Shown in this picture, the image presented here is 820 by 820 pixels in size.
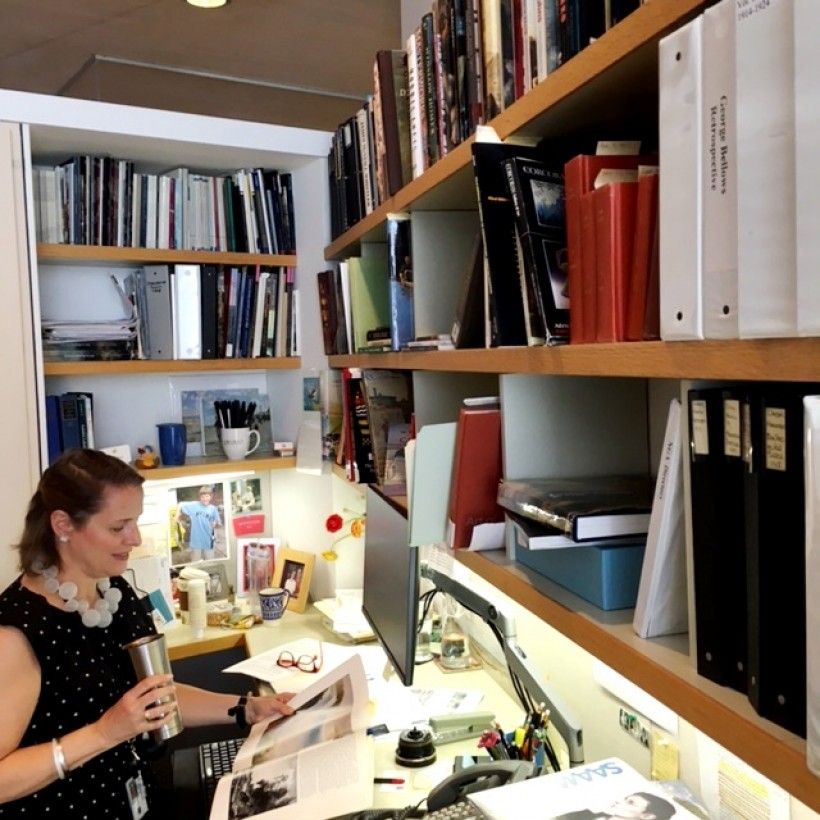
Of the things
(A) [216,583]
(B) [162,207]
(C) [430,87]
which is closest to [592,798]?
(C) [430,87]

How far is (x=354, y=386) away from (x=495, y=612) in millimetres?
917

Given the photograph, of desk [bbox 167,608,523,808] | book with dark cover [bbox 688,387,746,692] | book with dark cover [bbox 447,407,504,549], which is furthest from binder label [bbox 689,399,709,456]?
desk [bbox 167,608,523,808]

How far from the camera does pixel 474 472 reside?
1297mm

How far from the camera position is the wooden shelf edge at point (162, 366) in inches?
99.0

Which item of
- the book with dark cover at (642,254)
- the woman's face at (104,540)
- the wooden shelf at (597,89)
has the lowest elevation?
the woman's face at (104,540)

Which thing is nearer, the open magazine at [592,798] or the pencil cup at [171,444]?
the open magazine at [592,798]

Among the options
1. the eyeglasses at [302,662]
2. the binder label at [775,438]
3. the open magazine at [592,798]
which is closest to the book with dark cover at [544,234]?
the binder label at [775,438]

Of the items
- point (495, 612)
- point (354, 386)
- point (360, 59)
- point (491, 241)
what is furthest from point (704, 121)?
point (360, 59)

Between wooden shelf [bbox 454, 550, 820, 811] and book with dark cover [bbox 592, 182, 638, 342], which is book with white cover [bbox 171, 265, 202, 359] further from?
book with dark cover [bbox 592, 182, 638, 342]

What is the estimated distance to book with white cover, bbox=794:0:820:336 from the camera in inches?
21.1

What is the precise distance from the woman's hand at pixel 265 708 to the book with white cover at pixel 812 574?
4.76ft

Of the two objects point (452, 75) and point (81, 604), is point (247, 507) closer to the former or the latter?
point (81, 604)

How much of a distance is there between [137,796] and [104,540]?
0.58m

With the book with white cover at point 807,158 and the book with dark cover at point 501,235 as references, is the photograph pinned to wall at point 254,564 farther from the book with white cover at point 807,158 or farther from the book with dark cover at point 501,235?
the book with white cover at point 807,158
